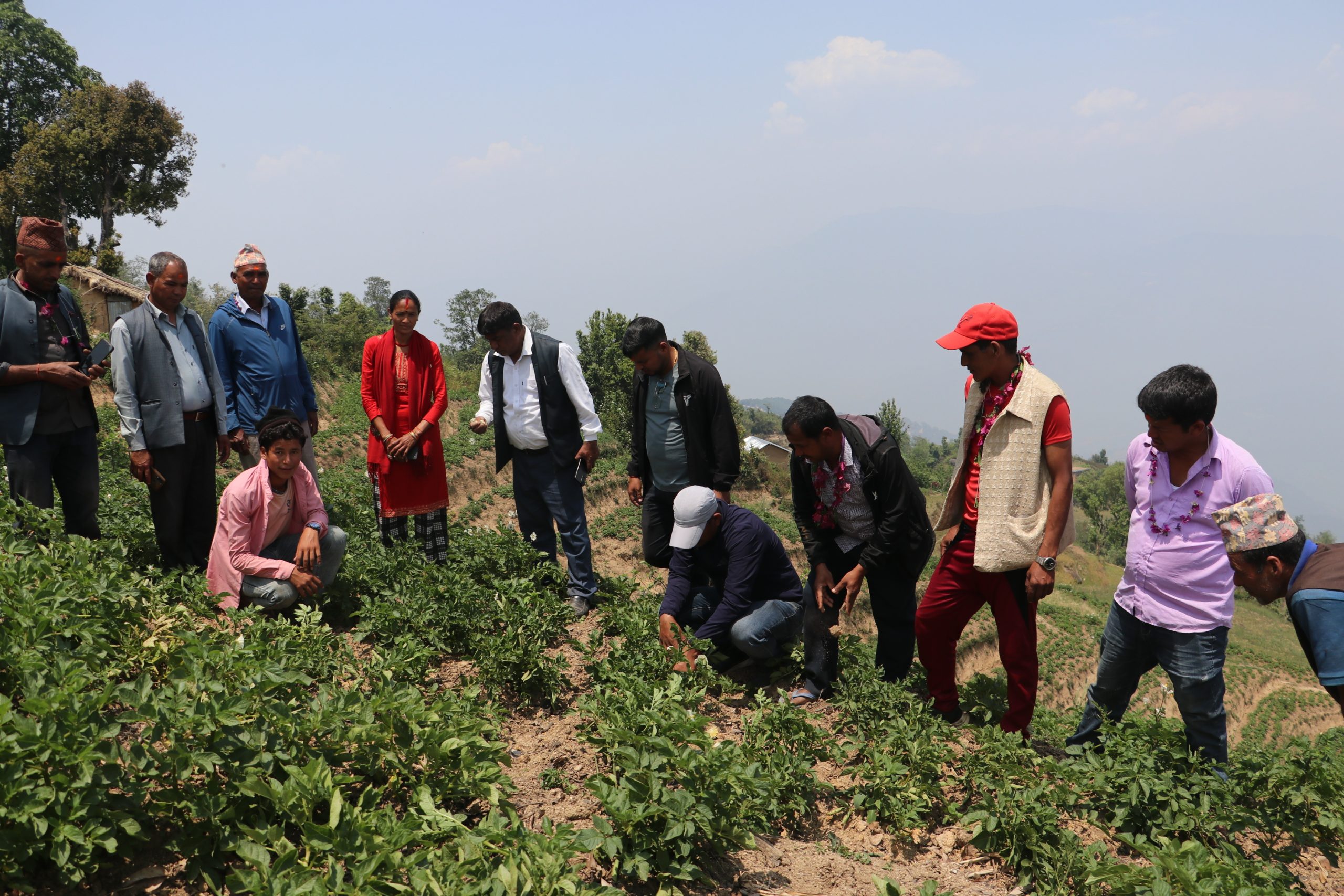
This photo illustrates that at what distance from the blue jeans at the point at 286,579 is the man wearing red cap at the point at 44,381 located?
1.19 metres

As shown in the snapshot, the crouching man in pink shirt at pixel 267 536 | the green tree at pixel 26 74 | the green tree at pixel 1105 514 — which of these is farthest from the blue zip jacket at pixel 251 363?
the green tree at pixel 1105 514

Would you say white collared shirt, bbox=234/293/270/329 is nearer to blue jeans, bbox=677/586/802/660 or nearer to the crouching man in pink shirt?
the crouching man in pink shirt

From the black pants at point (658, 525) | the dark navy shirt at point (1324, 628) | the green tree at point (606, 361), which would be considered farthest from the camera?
the green tree at point (606, 361)

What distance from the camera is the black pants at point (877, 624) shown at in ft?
14.6

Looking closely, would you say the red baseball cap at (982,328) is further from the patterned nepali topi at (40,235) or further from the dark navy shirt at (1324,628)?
the patterned nepali topi at (40,235)

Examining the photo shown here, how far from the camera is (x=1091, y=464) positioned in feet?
465

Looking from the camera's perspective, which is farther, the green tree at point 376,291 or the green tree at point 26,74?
the green tree at point 376,291

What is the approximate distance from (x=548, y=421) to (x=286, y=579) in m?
1.88

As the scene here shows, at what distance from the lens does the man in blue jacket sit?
540 centimetres

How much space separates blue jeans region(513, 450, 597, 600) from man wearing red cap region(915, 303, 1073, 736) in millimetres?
2481

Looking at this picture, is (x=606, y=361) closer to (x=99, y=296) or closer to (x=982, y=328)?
(x=99, y=296)

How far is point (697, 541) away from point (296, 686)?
2.12 meters

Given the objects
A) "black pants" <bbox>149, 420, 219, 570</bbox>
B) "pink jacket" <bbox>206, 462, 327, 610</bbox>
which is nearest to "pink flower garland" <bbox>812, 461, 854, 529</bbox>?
"pink jacket" <bbox>206, 462, 327, 610</bbox>

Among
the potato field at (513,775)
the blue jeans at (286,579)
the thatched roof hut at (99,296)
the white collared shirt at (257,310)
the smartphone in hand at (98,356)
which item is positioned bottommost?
the potato field at (513,775)
